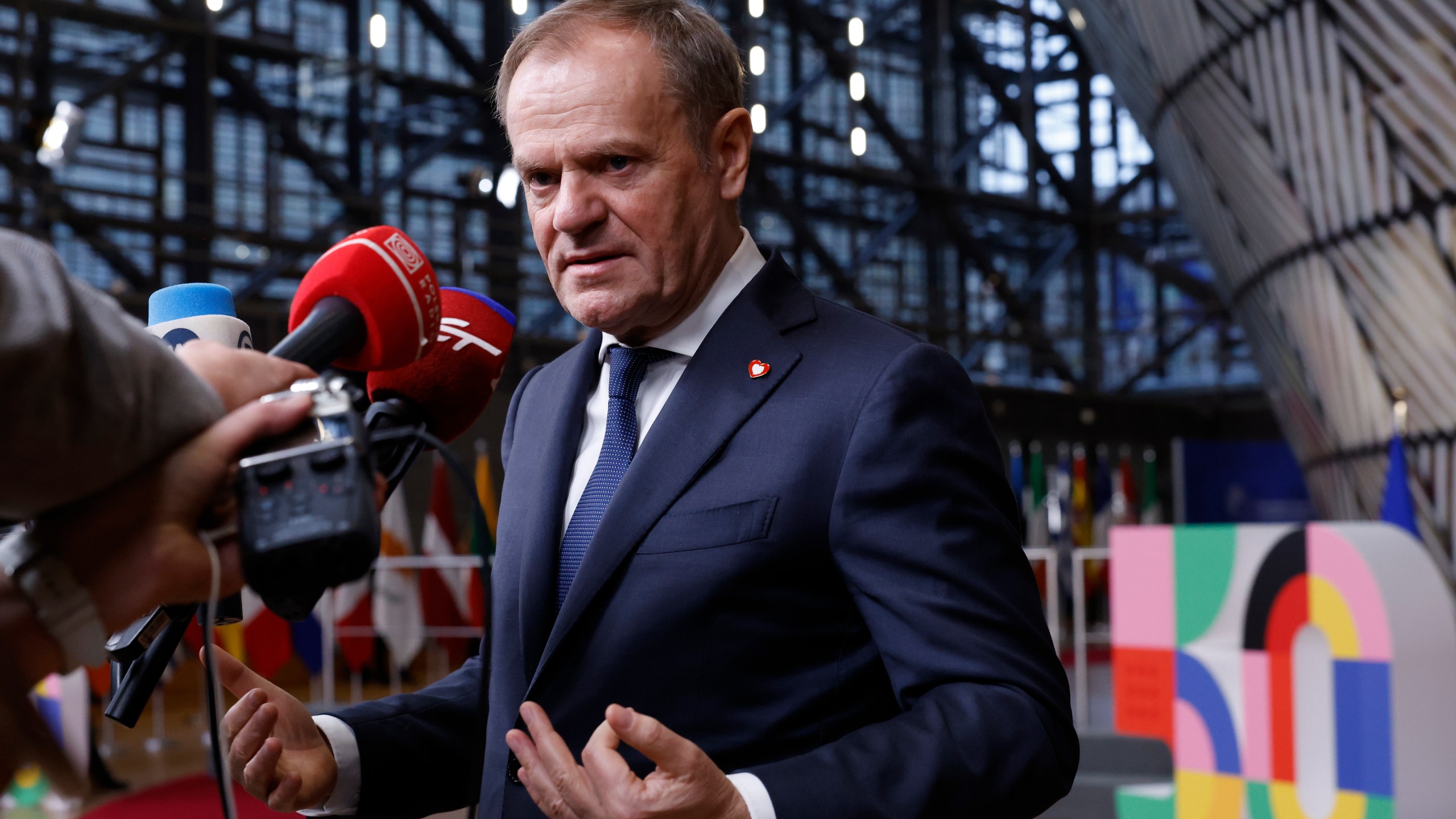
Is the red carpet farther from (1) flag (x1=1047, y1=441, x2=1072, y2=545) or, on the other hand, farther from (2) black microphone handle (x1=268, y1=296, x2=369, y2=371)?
(1) flag (x1=1047, y1=441, x2=1072, y2=545)

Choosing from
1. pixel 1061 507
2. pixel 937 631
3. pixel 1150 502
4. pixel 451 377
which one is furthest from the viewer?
pixel 1150 502

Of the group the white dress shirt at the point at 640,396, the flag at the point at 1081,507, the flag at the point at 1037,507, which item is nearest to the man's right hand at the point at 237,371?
the white dress shirt at the point at 640,396

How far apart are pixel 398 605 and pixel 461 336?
9368mm

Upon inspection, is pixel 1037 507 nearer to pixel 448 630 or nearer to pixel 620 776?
pixel 448 630

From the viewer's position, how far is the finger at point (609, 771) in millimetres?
983

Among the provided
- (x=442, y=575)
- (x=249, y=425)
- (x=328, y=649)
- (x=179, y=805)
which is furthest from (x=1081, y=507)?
(x=249, y=425)

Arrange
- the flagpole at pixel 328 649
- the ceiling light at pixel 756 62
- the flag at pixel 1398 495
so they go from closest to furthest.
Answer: the flagpole at pixel 328 649 < the flag at pixel 1398 495 < the ceiling light at pixel 756 62

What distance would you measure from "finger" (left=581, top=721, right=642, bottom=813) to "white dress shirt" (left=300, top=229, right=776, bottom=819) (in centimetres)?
45

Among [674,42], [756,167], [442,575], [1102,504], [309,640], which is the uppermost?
[756,167]

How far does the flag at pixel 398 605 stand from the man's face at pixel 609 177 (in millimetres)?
9017

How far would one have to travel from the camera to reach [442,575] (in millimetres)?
11094

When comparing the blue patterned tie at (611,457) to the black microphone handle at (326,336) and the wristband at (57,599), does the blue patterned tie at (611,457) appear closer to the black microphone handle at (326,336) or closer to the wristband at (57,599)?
the black microphone handle at (326,336)

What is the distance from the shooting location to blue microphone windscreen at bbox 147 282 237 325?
1.21m

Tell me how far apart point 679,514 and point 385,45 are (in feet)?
49.1
